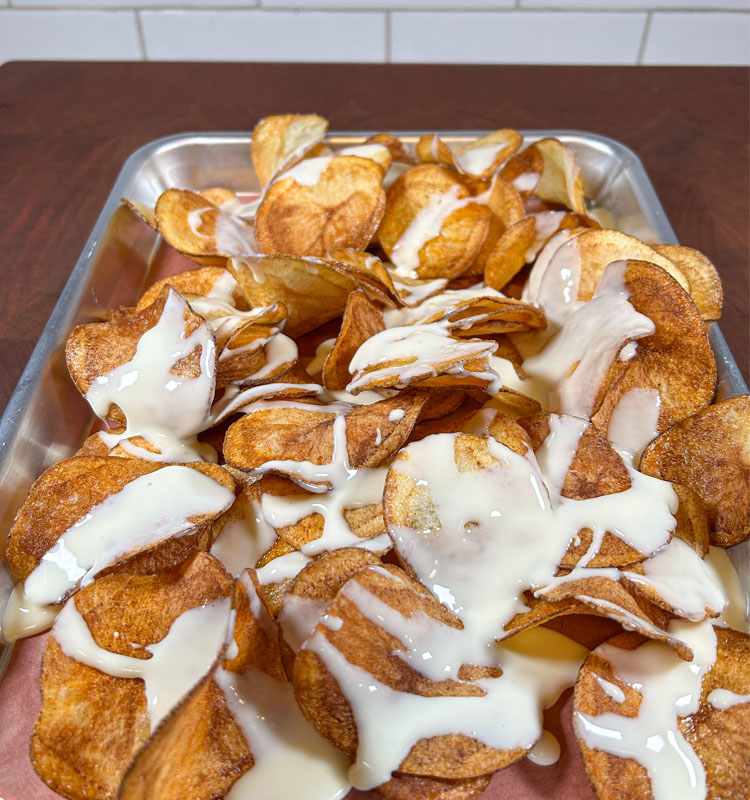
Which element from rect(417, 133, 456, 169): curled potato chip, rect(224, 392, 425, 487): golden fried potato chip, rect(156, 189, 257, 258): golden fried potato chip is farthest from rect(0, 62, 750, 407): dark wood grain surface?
rect(224, 392, 425, 487): golden fried potato chip

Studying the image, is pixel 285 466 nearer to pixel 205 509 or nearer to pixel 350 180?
pixel 205 509

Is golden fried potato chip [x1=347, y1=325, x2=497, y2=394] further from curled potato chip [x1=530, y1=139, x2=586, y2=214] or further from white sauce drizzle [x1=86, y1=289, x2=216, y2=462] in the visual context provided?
curled potato chip [x1=530, y1=139, x2=586, y2=214]

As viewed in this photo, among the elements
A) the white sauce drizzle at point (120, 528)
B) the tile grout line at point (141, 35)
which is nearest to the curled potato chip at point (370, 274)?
the white sauce drizzle at point (120, 528)

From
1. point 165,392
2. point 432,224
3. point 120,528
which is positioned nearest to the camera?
point 120,528

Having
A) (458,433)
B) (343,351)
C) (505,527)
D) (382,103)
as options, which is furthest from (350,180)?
(382,103)

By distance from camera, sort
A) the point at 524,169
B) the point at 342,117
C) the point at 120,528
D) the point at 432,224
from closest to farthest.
A: 1. the point at 120,528
2. the point at 432,224
3. the point at 524,169
4. the point at 342,117

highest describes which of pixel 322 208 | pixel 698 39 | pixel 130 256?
pixel 322 208

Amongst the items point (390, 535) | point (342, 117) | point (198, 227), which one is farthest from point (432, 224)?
point (342, 117)

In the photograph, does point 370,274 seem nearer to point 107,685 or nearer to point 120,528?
point 120,528
